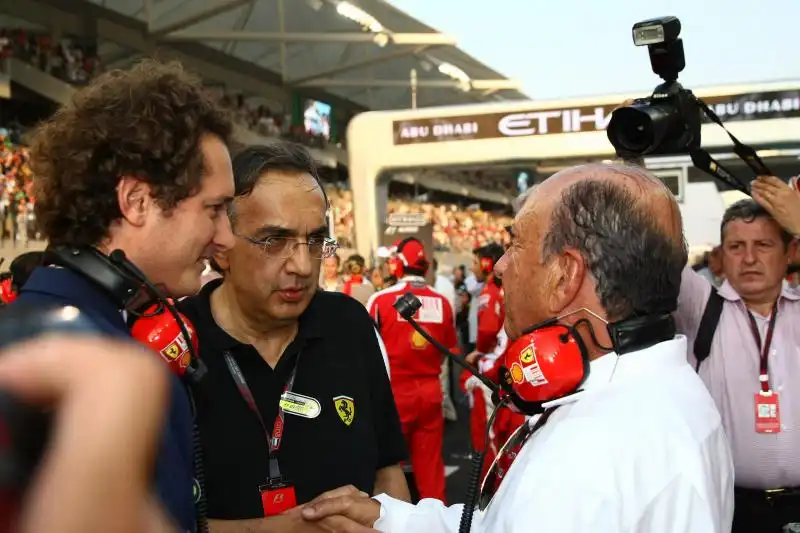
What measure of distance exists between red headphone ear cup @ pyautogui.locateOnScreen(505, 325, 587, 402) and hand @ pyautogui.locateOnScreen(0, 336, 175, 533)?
0.93 m

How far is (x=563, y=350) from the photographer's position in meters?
1.57

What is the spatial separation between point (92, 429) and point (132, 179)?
2.32 feet

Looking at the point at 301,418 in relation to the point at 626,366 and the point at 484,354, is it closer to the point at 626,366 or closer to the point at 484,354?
the point at 626,366

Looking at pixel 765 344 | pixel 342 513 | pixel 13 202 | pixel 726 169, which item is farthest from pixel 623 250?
pixel 13 202

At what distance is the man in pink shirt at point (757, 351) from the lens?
3182 millimetres

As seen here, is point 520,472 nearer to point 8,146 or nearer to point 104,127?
point 104,127

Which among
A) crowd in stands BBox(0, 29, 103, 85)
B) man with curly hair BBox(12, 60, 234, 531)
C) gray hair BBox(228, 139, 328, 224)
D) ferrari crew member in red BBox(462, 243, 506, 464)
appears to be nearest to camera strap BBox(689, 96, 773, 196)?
gray hair BBox(228, 139, 328, 224)

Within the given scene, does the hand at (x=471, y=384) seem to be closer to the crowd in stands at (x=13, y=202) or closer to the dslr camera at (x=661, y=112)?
the dslr camera at (x=661, y=112)

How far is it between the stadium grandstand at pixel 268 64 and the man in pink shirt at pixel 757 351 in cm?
1104

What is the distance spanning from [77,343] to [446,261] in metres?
28.1

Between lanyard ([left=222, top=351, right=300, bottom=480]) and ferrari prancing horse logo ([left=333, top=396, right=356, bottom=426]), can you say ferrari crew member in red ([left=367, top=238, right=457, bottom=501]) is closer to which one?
ferrari prancing horse logo ([left=333, top=396, right=356, bottom=426])

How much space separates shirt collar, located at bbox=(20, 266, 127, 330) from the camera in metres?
1.21

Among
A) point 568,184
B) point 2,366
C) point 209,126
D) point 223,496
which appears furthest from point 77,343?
point 223,496

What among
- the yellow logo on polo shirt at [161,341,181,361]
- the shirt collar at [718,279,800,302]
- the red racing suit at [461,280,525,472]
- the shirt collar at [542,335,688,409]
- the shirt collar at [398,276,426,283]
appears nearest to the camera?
the shirt collar at [542,335,688,409]
